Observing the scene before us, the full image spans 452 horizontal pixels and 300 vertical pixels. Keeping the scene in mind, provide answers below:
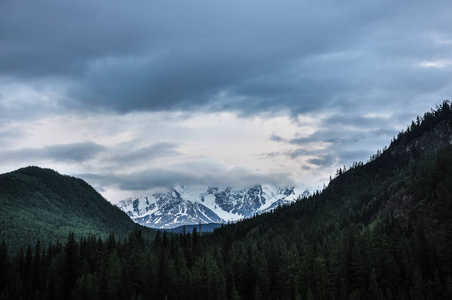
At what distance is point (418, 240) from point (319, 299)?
45.3m

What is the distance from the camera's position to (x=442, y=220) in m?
171

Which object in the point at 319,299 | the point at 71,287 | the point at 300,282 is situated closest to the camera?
the point at 319,299

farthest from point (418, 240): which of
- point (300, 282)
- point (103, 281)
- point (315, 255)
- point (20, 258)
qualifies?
point (20, 258)

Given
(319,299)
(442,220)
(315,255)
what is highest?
(442,220)

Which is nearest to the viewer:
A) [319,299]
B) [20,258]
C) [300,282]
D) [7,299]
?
[319,299]

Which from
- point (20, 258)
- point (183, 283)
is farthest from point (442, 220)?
point (20, 258)

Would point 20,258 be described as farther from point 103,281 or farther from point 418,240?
point 418,240

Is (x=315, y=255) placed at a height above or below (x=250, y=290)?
above

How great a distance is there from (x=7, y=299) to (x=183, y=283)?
53215 mm

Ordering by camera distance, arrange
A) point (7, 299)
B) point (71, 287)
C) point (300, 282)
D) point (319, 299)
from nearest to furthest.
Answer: point (319, 299) < point (300, 282) < point (7, 299) < point (71, 287)

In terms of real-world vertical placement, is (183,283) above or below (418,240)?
below

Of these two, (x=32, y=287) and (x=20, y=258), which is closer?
(x=32, y=287)

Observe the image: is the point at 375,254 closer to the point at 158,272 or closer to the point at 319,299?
the point at 319,299

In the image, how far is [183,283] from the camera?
127m
